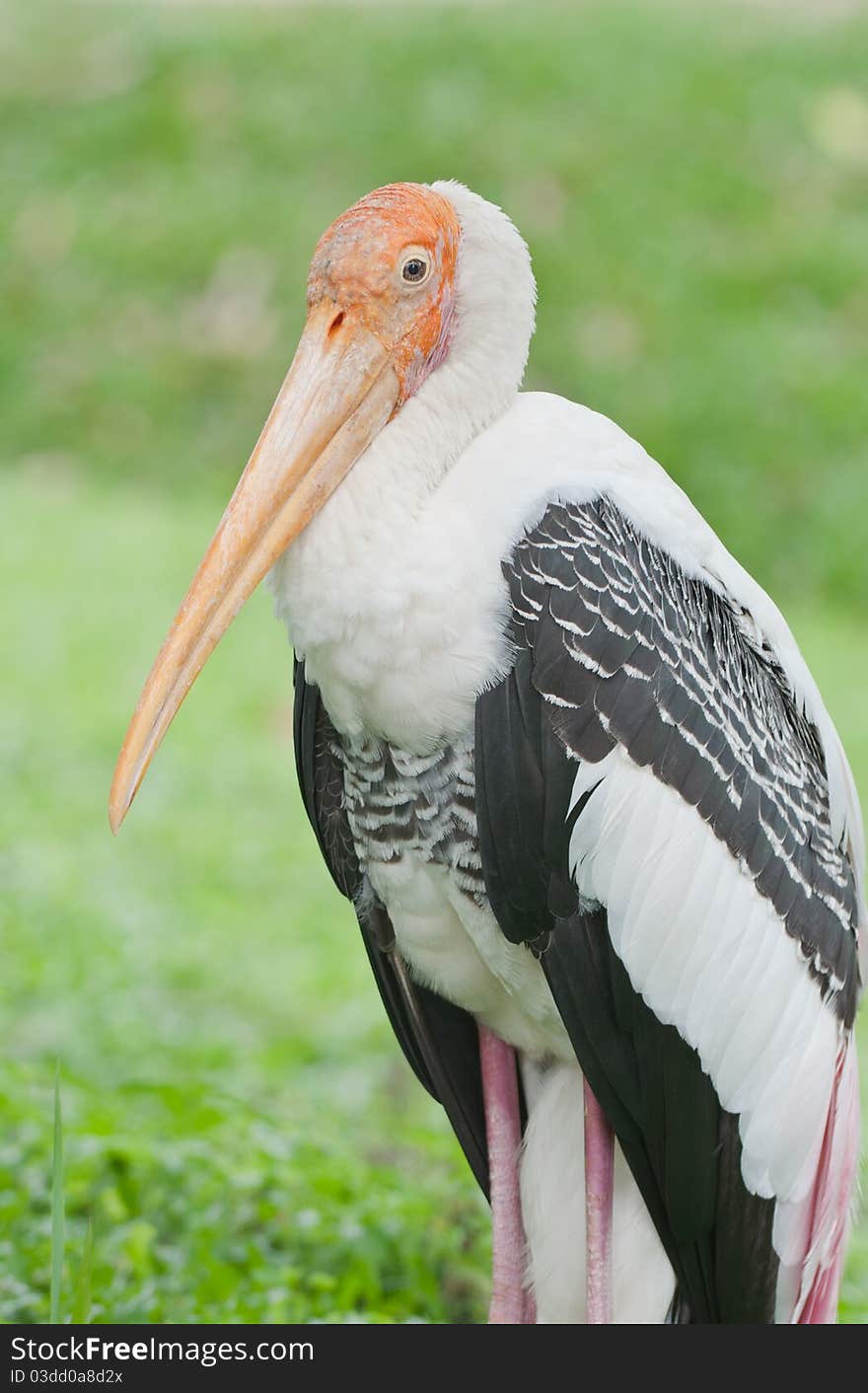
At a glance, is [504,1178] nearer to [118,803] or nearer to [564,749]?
[564,749]

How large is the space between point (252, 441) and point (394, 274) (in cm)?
647

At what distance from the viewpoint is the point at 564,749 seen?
1.87 meters

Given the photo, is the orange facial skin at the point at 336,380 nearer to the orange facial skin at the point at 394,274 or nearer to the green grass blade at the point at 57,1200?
the orange facial skin at the point at 394,274

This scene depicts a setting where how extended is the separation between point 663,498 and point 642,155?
7.92 meters

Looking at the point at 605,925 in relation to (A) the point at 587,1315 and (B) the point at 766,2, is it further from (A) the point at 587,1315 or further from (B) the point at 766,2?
(B) the point at 766,2

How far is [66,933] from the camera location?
4.07 metres

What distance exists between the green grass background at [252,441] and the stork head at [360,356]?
1.21 metres

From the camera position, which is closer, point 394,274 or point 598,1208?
point 394,274

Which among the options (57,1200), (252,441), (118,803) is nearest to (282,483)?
(118,803)

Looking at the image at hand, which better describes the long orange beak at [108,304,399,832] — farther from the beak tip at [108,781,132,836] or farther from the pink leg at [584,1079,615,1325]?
the pink leg at [584,1079,615,1325]

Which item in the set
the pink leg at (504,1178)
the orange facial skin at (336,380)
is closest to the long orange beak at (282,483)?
the orange facial skin at (336,380)

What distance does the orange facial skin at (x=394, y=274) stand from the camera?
1933 mm

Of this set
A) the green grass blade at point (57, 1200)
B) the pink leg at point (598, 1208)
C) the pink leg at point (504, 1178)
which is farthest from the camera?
the pink leg at point (504, 1178)

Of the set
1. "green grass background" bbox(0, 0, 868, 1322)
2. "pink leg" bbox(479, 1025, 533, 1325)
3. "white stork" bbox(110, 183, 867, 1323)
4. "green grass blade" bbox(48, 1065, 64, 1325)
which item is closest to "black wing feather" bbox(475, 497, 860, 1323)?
"white stork" bbox(110, 183, 867, 1323)
